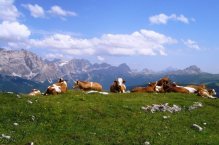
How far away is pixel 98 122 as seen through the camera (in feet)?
99.8

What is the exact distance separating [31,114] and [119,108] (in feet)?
27.3

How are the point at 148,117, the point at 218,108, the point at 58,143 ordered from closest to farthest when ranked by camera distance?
1. the point at 58,143
2. the point at 148,117
3. the point at 218,108

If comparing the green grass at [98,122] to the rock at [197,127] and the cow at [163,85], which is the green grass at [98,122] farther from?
the cow at [163,85]

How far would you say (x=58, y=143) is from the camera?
985 inches

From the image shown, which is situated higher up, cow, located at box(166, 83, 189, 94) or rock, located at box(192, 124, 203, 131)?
cow, located at box(166, 83, 189, 94)

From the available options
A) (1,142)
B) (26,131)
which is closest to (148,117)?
(26,131)

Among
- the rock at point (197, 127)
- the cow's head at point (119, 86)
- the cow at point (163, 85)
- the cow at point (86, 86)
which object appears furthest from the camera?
the cow at point (86, 86)

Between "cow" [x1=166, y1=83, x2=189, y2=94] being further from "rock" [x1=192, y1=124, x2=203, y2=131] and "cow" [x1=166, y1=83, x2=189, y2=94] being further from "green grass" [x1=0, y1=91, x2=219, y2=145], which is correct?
"rock" [x1=192, y1=124, x2=203, y2=131]

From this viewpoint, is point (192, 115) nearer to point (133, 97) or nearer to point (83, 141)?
point (133, 97)

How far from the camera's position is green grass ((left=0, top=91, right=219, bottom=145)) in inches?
1045

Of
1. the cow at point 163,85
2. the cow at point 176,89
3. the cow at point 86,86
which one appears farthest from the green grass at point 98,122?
the cow at point 86,86

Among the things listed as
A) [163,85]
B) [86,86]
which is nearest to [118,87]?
[86,86]

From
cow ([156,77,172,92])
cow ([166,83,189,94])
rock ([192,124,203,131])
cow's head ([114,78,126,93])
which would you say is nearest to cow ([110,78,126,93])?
cow's head ([114,78,126,93])

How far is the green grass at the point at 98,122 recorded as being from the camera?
2653 centimetres
